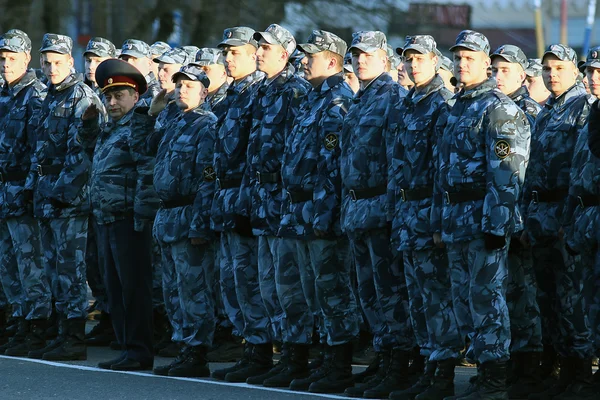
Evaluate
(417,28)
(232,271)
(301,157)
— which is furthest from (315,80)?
(417,28)

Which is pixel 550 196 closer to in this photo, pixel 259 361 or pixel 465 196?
pixel 465 196

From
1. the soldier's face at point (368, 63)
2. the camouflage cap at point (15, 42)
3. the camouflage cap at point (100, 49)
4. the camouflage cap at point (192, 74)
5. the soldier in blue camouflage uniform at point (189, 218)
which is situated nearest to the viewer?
the soldier's face at point (368, 63)

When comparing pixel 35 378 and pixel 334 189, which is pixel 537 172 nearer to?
pixel 334 189

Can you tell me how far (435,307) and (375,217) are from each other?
761 mm

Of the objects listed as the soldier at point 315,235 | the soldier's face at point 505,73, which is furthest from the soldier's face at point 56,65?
the soldier's face at point 505,73

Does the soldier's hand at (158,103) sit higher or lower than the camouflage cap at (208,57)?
lower

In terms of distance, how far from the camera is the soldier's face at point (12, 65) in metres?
12.9

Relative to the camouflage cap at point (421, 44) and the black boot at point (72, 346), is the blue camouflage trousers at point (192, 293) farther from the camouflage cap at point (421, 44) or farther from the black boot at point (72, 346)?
the camouflage cap at point (421, 44)

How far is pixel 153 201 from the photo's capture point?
448 inches

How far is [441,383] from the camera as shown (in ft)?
30.7

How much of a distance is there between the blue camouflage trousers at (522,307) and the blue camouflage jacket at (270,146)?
1668 mm

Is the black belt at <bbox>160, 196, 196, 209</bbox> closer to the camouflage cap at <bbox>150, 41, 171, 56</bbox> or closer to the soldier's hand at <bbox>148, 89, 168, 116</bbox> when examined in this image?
the soldier's hand at <bbox>148, 89, 168, 116</bbox>

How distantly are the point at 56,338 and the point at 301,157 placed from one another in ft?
10.2

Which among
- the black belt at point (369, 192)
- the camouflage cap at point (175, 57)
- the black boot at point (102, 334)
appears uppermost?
the camouflage cap at point (175, 57)
